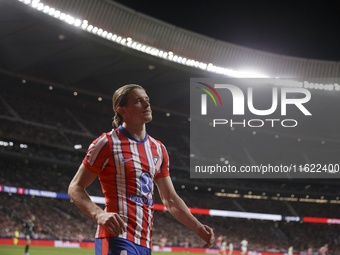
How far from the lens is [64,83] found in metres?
36.3

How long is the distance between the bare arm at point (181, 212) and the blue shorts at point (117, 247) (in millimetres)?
516

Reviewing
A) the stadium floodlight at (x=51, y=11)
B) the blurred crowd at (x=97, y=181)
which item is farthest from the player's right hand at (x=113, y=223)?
the blurred crowd at (x=97, y=181)

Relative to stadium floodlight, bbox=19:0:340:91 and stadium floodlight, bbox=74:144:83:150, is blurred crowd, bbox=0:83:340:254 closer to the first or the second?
stadium floodlight, bbox=74:144:83:150

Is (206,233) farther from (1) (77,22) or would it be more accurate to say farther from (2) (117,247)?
(1) (77,22)

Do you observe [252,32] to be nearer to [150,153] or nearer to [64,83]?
[64,83]

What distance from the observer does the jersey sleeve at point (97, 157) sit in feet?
10.3

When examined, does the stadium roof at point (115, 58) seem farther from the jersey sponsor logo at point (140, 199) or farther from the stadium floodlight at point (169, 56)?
the jersey sponsor logo at point (140, 199)

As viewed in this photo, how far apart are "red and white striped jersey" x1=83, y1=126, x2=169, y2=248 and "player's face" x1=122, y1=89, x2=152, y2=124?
20cm

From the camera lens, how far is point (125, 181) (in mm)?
3160

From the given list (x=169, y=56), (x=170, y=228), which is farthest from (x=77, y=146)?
(x=169, y=56)

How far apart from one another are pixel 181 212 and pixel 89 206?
902 mm

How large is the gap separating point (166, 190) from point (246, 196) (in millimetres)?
47410

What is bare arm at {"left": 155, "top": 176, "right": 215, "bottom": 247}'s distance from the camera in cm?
332

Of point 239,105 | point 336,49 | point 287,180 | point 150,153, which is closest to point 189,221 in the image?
point 150,153
